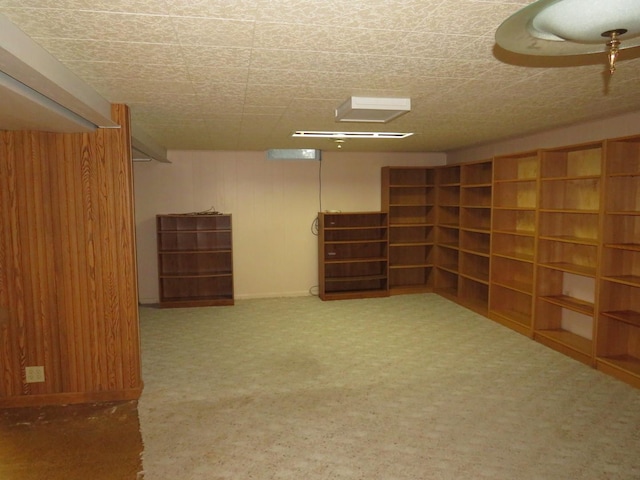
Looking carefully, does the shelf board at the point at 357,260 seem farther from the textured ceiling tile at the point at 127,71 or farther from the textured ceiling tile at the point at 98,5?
the textured ceiling tile at the point at 98,5

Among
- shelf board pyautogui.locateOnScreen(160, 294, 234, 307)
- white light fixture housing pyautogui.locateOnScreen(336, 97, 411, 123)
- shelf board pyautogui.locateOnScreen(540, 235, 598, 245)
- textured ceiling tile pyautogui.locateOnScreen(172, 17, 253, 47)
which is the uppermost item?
textured ceiling tile pyautogui.locateOnScreen(172, 17, 253, 47)

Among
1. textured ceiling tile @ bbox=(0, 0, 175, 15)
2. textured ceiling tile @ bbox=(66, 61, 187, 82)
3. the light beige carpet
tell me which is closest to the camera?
textured ceiling tile @ bbox=(0, 0, 175, 15)

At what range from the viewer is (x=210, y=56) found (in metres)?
2.18

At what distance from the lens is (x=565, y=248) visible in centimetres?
460

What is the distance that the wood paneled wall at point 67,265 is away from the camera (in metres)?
3.08

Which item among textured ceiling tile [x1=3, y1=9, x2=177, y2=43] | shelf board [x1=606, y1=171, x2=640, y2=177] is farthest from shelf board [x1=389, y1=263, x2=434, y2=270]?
textured ceiling tile [x1=3, y1=9, x2=177, y2=43]

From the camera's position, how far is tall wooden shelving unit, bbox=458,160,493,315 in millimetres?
6047

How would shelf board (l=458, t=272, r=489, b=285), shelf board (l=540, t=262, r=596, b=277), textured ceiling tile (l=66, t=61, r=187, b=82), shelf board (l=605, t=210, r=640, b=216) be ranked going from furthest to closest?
shelf board (l=458, t=272, r=489, b=285), shelf board (l=540, t=262, r=596, b=277), shelf board (l=605, t=210, r=640, b=216), textured ceiling tile (l=66, t=61, r=187, b=82)

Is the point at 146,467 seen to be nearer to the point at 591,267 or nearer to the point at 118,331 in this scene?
the point at 118,331

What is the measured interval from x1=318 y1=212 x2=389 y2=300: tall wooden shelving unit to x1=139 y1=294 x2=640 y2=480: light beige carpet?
5.03ft

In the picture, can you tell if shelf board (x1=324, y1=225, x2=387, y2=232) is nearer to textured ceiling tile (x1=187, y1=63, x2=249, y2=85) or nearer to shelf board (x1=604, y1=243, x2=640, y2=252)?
shelf board (x1=604, y1=243, x2=640, y2=252)

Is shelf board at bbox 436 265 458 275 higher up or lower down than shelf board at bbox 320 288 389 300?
higher up

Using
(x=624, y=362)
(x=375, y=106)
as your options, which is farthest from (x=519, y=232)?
(x=375, y=106)

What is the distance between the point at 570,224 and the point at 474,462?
310 cm
